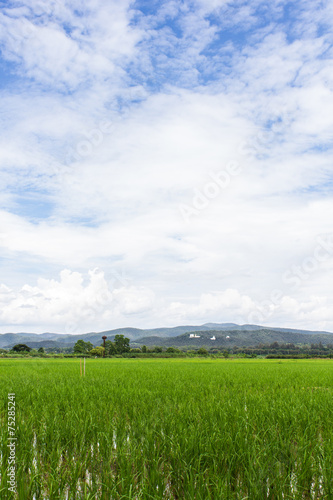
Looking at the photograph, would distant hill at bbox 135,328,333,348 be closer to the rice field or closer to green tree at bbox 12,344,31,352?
green tree at bbox 12,344,31,352

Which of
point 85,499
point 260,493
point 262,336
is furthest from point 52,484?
point 262,336

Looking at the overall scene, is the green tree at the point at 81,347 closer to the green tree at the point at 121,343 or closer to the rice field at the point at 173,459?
the green tree at the point at 121,343

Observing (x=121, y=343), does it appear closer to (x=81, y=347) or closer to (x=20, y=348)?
(x=81, y=347)

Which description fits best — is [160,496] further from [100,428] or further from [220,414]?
[220,414]

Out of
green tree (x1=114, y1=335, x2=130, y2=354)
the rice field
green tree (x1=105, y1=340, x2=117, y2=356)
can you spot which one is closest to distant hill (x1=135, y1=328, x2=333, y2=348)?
green tree (x1=114, y1=335, x2=130, y2=354)

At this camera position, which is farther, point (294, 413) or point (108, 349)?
point (108, 349)

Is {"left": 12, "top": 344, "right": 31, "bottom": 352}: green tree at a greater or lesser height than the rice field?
lesser

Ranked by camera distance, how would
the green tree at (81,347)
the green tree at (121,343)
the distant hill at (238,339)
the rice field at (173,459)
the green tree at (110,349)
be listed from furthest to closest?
the distant hill at (238,339) → the green tree at (81,347) → the green tree at (121,343) → the green tree at (110,349) → the rice field at (173,459)

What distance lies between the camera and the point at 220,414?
4746 mm

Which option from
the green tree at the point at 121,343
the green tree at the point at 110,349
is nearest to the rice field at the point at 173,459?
the green tree at the point at 110,349

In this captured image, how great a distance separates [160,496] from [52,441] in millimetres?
1695

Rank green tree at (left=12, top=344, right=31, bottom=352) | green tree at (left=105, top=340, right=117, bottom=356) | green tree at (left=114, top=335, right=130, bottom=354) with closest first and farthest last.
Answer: green tree at (left=105, top=340, right=117, bottom=356) → green tree at (left=12, top=344, right=31, bottom=352) → green tree at (left=114, top=335, right=130, bottom=354)

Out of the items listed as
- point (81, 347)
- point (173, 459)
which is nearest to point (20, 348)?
point (81, 347)

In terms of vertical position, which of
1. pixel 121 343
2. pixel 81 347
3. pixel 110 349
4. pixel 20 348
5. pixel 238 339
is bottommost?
pixel 238 339
